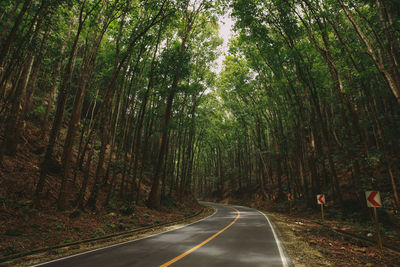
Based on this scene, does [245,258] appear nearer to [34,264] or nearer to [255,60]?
[34,264]

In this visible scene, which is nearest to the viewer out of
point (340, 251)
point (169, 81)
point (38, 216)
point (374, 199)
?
point (340, 251)

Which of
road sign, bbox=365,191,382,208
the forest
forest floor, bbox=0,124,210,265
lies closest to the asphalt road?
forest floor, bbox=0,124,210,265

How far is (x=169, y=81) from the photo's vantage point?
15.5m

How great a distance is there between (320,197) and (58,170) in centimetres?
1612

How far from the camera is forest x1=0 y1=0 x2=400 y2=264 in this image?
8938mm

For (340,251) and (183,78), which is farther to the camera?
(183,78)

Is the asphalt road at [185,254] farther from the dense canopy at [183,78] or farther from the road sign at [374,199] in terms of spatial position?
the dense canopy at [183,78]

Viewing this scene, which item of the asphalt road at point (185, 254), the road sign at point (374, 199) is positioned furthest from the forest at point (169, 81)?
the asphalt road at point (185, 254)

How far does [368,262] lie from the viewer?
17.1ft

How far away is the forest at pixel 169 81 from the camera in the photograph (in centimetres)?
894

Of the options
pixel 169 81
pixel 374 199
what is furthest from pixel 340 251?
pixel 169 81

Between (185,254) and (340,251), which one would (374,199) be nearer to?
(340,251)

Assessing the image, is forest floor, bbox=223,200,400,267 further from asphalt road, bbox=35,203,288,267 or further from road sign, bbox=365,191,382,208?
road sign, bbox=365,191,382,208

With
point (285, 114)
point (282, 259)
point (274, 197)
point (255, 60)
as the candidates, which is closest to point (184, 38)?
point (255, 60)
